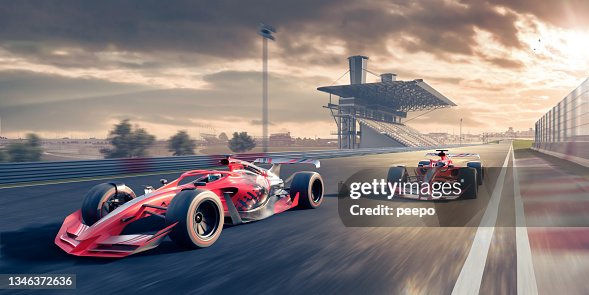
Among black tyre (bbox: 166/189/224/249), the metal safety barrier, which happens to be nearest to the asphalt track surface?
black tyre (bbox: 166/189/224/249)

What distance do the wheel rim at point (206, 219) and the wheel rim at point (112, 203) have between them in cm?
156

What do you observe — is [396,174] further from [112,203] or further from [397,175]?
[112,203]

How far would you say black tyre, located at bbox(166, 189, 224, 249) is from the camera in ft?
17.1

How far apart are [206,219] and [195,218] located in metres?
0.19

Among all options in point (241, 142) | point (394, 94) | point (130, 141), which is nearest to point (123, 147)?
point (130, 141)

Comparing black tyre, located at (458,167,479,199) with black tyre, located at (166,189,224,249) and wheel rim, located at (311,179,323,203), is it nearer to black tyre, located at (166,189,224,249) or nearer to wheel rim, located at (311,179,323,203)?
wheel rim, located at (311,179,323,203)

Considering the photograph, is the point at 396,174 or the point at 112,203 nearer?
the point at 112,203

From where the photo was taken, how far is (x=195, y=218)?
18.6 feet

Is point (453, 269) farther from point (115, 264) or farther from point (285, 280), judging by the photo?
point (115, 264)

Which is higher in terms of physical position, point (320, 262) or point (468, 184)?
point (468, 184)

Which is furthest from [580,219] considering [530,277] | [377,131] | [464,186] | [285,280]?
[377,131]

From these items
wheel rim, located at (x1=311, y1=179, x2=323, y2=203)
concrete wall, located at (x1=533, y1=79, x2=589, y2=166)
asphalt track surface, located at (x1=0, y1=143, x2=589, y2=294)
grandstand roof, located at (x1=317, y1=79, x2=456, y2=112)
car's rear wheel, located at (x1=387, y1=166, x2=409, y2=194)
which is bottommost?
asphalt track surface, located at (x1=0, y1=143, x2=589, y2=294)

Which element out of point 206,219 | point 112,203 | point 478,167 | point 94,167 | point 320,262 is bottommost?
point 320,262

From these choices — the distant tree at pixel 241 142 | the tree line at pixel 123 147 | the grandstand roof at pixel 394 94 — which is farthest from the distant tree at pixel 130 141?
the grandstand roof at pixel 394 94
